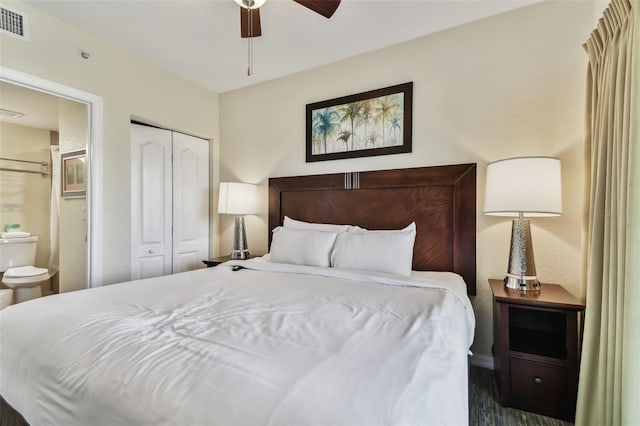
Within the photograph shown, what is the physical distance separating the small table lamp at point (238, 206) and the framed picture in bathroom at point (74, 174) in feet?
3.88

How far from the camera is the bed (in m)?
0.72

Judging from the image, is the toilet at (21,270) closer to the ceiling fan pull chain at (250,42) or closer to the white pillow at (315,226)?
the white pillow at (315,226)

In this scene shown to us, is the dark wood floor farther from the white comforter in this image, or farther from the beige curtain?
the white comforter

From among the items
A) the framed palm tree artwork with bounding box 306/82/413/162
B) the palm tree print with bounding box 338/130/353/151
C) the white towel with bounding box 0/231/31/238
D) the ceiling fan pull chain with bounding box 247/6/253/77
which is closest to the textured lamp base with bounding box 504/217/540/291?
the framed palm tree artwork with bounding box 306/82/413/162

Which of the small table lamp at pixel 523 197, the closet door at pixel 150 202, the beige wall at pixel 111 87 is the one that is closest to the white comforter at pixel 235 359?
the small table lamp at pixel 523 197

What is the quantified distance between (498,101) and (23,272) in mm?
4403

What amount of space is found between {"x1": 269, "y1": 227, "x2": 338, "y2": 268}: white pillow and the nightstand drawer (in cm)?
139

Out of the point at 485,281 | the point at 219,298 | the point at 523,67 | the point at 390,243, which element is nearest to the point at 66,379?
the point at 219,298

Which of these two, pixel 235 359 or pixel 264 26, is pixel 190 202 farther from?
pixel 235 359

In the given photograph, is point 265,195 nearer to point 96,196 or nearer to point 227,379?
point 96,196

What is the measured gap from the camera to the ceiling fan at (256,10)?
1693 mm

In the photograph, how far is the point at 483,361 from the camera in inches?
89.7

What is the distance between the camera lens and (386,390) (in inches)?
29.3

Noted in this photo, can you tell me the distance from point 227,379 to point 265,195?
2.69 metres
